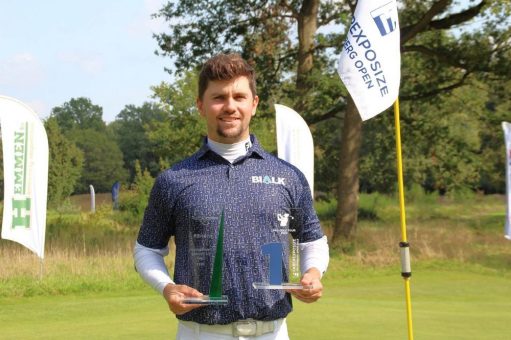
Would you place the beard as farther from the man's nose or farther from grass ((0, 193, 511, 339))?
grass ((0, 193, 511, 339))

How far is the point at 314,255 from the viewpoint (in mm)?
3320

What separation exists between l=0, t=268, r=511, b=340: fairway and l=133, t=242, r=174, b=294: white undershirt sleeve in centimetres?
582

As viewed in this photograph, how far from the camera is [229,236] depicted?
3.15 m

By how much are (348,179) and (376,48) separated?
1914 cm

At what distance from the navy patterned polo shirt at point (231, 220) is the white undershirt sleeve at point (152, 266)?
33 mm

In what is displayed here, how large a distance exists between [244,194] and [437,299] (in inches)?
498

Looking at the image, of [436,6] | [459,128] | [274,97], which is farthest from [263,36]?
[459,128]

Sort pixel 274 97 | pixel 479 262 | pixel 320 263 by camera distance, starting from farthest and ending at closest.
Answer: pixel 274 97, pixel 479 262, pixel 320 263

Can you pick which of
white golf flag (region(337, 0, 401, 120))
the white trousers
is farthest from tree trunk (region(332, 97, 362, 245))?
the white trousers

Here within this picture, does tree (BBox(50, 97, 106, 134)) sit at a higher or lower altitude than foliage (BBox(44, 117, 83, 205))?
higher

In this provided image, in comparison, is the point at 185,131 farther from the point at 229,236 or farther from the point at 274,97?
the point at 229,236

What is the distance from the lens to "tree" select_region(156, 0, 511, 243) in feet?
84.8

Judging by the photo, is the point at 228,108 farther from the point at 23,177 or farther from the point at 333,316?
the point at 23,177

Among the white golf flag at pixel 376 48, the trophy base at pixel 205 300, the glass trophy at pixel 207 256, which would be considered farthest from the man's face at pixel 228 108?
the white golf flag at pixel 376 48
